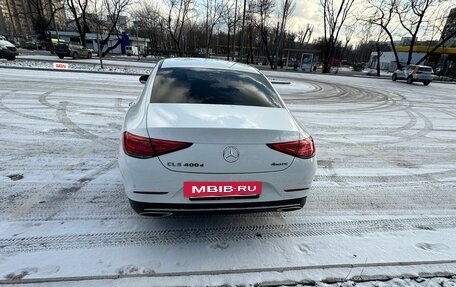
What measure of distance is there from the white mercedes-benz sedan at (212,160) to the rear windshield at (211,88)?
0.22 m

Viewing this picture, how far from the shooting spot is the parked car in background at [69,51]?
2658 centimetres

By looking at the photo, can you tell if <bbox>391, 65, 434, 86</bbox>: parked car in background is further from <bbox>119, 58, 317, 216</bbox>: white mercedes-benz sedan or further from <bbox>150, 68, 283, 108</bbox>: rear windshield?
<bbox>119, 58, 317, 216</bbox>: white mercedes-benz sedan

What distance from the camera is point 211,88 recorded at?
125 inches

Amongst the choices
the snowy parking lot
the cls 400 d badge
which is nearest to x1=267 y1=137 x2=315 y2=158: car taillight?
the cls 400 d badge

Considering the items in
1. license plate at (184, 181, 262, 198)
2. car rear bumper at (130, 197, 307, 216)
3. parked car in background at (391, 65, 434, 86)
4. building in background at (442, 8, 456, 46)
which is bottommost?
parked car in background at (391, 65, 434, 86)

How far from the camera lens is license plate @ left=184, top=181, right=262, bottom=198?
2.28 metres

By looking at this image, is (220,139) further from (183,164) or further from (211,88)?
(211,88)

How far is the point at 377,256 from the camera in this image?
8.73 feet

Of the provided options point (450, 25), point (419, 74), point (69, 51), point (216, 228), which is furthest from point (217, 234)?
point (450, 25)

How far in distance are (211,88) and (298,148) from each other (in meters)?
1.27

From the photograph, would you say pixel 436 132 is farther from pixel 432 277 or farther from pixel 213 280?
pixel 213 280

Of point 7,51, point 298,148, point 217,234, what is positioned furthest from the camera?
point 7,51

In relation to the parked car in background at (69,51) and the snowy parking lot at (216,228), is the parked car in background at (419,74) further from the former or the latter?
the parked car in background at (69,51)

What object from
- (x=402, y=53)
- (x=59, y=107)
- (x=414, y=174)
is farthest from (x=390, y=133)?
(x=402, y=53)
